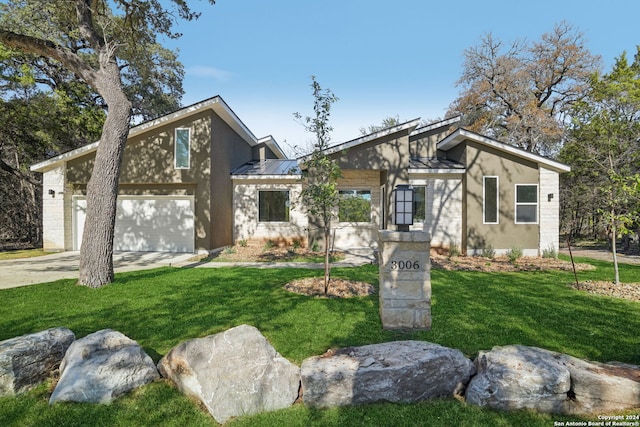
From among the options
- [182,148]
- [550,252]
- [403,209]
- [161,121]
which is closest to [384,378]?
[403,209]

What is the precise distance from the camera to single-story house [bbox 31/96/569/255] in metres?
11.8

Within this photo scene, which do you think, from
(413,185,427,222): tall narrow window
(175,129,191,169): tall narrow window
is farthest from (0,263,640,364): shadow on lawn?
(175,129,191,169): tall narrow window

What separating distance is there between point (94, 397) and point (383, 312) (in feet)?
11.5

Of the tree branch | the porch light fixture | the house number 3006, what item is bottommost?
the house number 3006

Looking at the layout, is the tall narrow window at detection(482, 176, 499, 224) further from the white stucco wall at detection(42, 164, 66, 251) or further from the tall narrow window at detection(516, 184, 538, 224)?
the white stucco wall at detection(42, 164, 66, 251)

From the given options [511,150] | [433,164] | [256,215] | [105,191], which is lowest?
[256,215]

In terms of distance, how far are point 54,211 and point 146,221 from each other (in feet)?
11.6

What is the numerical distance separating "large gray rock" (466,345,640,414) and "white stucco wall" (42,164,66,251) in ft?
49.3

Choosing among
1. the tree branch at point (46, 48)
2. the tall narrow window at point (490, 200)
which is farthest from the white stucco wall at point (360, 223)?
the tree branch at point (46, 48)

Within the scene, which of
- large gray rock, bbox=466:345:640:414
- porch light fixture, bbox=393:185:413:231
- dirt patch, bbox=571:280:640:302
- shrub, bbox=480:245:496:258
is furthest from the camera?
shrub, bbox=480:245:496:258

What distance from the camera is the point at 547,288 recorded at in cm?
698

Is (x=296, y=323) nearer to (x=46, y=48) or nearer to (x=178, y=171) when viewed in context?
(x=46, y=48)

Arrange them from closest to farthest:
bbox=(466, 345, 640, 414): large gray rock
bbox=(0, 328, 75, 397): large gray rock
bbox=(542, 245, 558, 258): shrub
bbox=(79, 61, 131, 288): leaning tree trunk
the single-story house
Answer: bbox=(466, 345, 640, 414): large gray rock < bbox=(0, 328, 75, 397): large gray rock < bbox=(79, 61, 131, 288): leaning tree trunk < bbox=(542, 245, 558, 258): shrub < the single-story house

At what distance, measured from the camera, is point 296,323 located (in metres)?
4.75
